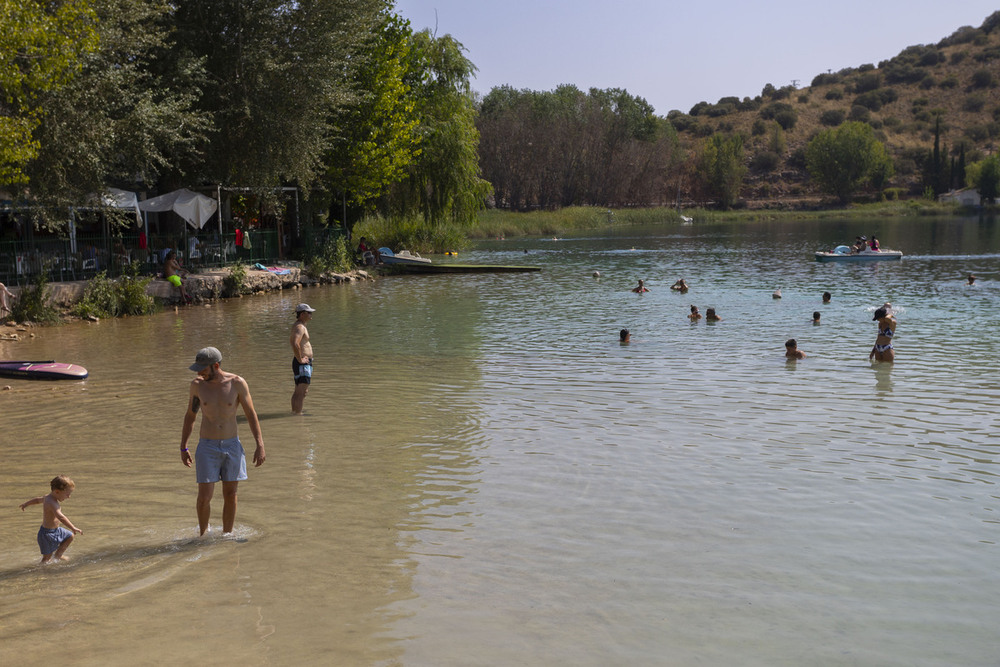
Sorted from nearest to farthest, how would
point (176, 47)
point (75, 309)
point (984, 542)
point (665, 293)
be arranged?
point (984, 542) < point (75, 309) < point (176, 47) < point (665, 293)

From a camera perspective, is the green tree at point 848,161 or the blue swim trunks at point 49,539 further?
the green tree at point 848,161

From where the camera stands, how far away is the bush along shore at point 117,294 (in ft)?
78.5

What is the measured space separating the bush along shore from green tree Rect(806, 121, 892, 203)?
105789 mm

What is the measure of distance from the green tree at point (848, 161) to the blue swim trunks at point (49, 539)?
12721 centimetres

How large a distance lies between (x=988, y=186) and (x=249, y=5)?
10947 centimetres

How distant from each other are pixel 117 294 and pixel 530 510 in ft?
69.9

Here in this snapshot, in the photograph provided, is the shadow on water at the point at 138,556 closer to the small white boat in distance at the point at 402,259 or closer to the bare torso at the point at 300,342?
the bare torso at the point at 300,342

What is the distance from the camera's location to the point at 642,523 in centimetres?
887

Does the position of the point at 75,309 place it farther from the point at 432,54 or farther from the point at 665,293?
the point at 432,54

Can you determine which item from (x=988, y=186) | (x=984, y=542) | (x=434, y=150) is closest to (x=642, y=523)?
(x=984, y=542)

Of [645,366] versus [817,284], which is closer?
[645,366]

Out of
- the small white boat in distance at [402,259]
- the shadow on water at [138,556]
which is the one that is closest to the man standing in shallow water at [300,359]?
the shadow on water at [138,556]

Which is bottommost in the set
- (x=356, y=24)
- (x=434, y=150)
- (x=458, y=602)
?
(x=458, y=602)

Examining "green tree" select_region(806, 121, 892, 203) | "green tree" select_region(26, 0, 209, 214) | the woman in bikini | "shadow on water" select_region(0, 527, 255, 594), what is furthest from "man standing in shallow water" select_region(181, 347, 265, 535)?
"green tree" select_region(806, 121, 892, 203)
